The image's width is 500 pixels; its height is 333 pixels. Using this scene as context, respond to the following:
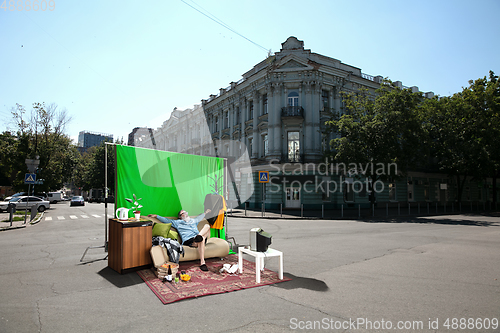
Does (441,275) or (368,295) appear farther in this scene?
(441,275)

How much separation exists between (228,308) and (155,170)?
14.7 ft

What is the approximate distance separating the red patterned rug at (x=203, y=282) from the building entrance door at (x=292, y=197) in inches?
843

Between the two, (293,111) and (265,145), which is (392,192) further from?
(265,145)

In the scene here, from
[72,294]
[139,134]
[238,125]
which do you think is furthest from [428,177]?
[139,134]

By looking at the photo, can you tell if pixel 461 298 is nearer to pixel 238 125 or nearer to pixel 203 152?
pixel 238 125

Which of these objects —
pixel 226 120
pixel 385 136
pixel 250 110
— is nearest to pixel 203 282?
pixel 385 136

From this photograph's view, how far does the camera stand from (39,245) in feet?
32.1

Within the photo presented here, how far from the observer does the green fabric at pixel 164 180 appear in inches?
283

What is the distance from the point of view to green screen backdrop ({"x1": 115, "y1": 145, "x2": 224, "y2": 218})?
7195 millimetres

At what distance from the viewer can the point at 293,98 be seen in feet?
93.8

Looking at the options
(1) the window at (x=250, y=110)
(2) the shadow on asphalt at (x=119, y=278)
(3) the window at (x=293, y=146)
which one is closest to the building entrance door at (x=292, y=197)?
(3) the window at (x=293, y=146)

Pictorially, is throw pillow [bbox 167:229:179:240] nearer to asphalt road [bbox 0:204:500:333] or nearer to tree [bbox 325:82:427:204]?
asphalt road [bbox 0:204:500:333]

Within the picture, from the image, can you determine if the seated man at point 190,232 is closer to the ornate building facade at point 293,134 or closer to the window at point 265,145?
the ornate building facade at point 293,134

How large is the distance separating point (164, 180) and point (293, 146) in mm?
21527
